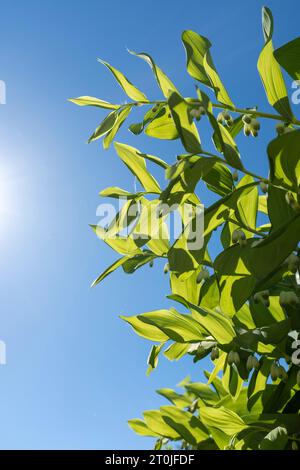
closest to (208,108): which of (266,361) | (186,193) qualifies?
(186,193)

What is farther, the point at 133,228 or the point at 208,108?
the point at 133,228

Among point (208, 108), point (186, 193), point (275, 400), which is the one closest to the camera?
point (208, 108)

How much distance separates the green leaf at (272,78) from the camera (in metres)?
1.06

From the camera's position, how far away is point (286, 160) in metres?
0.95

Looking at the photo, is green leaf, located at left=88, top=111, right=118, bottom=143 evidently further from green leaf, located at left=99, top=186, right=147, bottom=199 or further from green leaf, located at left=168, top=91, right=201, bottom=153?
green leaf, located at left=168, top=91, right=201, bottom=153

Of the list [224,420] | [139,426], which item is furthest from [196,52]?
[139,426]

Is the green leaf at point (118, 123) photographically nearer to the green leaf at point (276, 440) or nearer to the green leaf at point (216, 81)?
the green leaf at point (216, 81)

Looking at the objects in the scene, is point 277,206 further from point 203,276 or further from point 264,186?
point 203,276

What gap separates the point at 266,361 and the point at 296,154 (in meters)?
0.58

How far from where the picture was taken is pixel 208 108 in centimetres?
90

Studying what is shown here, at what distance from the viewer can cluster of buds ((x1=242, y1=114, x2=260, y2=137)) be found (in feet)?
3.89

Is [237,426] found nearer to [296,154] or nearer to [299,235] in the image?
[299,235]

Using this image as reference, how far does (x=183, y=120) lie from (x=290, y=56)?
294 mm
